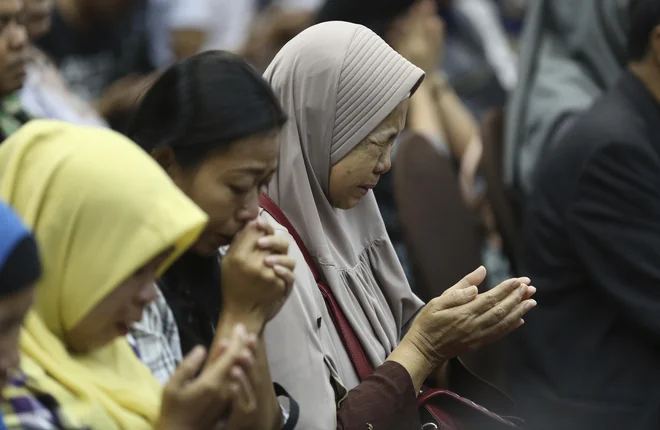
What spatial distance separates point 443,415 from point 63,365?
0.97 m

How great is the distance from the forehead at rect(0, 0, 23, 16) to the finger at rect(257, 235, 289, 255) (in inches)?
55.1

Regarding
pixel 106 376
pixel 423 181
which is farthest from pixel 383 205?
pixel 106 376

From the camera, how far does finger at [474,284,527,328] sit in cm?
236

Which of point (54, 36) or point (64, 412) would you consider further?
point (54, 36)

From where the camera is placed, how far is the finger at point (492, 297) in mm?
2359

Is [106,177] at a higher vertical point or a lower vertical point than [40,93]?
higher

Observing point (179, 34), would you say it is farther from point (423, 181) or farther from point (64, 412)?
point (64, 412)

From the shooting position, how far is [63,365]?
1740 millimetres

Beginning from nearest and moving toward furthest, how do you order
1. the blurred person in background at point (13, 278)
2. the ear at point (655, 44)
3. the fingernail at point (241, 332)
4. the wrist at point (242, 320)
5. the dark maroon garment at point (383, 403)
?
the blurred person in background at point (13, 278), the fingernail at point (241, 332), the wrist at point (242, 320), the dark maroon garment at point (383, 403), the ear at point (655, 44)

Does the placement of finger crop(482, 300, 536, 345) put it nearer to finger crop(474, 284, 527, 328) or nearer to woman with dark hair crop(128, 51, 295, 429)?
finger crop(474, 284, 527, 328)

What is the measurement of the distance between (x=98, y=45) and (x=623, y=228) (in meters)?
3.07

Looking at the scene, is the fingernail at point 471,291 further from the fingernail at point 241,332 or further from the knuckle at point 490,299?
the fingernail at point 241,332

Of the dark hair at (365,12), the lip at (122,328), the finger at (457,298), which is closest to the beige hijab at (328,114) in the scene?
the finger at (457,298)

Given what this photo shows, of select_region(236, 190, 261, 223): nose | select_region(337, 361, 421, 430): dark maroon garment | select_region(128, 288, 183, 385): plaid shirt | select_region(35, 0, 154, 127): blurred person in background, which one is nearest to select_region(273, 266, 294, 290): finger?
select_region(236, 190, 261, 223): nose
